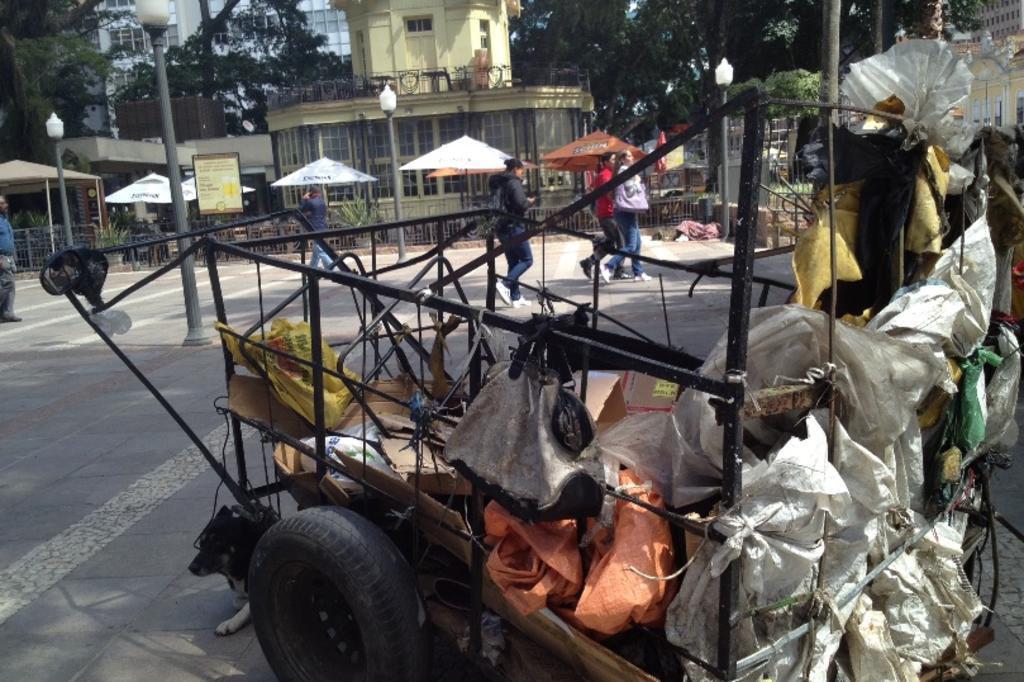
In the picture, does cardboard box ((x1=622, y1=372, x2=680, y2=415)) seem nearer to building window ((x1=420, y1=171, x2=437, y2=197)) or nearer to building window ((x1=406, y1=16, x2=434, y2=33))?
building window ((x1=420, y1=171, x2=437, y2=197))

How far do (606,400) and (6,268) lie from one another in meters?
12.5

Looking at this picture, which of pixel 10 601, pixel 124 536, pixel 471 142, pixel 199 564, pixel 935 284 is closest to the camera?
pixel 935 284

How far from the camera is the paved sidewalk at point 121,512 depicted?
376 cm

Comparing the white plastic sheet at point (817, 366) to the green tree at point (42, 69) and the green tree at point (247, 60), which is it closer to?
the green tree at point (42, 69)

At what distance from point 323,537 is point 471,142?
20.7 metres

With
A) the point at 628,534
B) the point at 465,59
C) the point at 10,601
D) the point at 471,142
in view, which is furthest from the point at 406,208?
the point at 628,534

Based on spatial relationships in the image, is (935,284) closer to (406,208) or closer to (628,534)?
(628,534)

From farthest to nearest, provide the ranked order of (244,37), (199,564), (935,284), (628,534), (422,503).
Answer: (244,37)
(199,564)
(422,503)
(935,284)
(628,534)

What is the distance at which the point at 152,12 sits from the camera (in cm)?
1052

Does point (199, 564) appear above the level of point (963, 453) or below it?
below

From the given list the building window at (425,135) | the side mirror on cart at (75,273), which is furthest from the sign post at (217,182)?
the side mirror on cart at (75,273)

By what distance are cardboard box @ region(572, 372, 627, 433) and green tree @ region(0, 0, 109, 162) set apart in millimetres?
34650

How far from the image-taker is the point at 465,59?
34688 mm

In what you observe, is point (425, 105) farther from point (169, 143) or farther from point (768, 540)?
point (768, 540)
